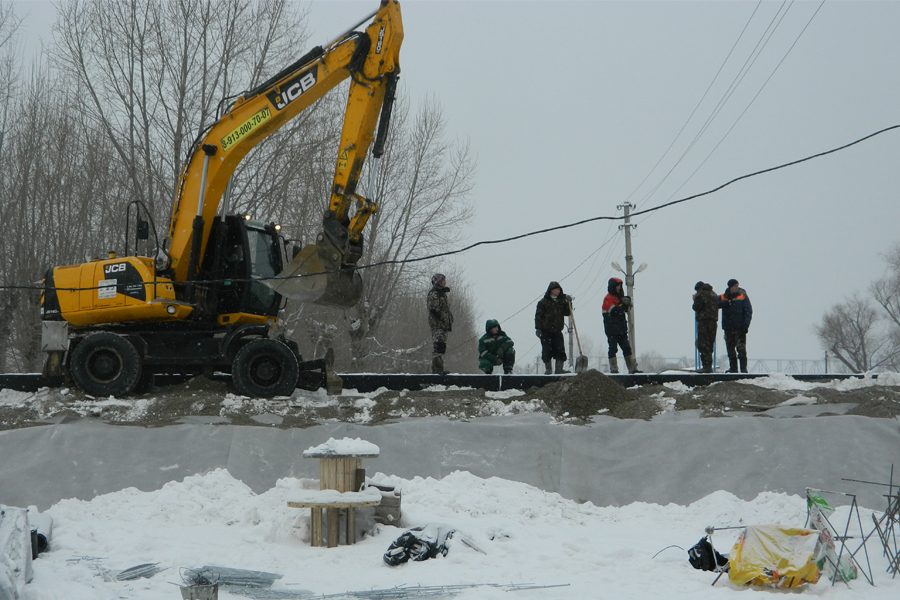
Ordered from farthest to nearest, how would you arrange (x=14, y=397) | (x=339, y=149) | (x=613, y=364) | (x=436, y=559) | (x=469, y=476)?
(x=613, y=364) < (x=14, y=397) < (x=339, y=149) < (x=469, y=476) < (x=436, y=559)

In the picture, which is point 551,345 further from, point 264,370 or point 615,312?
point 264,370

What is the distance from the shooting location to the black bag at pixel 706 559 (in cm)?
710

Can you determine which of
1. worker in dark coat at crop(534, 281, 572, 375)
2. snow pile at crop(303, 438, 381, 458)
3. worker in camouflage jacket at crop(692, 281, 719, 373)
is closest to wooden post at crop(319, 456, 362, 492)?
snow pile at crop(303, 438, 381, 458)

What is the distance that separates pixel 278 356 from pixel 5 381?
170 inches

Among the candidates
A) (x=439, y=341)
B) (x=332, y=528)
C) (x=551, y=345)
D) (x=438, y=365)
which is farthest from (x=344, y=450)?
(x=551, y=345)

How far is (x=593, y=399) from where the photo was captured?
1198 cm

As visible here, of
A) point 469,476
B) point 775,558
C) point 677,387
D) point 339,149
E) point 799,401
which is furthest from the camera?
point 677,387

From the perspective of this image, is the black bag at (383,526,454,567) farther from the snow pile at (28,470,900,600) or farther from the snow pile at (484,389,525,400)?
the snow pile at (484,389,525,400)

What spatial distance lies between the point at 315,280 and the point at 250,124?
266cm

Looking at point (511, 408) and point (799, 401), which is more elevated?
point (799, 401)

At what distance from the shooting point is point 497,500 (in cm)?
945

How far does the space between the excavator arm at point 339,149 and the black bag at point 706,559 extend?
6.20 metres

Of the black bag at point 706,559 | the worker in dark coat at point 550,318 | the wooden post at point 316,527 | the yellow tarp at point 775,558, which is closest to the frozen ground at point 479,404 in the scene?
the worker in dark coat at point 550,318

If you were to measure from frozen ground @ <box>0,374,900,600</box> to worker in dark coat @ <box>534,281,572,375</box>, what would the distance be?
3201 mm
